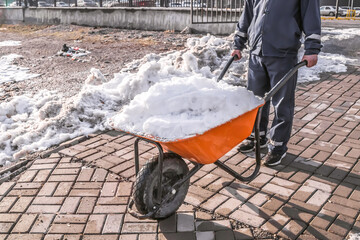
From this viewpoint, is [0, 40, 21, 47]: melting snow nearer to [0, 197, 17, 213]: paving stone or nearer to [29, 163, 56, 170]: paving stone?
[29, 163, 56, 170]: paving stone

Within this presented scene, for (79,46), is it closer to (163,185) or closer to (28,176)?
(28,176)

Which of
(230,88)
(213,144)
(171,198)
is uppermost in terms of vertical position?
(230,88)

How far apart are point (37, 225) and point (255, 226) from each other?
166 cm

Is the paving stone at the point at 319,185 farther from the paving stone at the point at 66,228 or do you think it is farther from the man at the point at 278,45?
the paving stone at the point at 66,228

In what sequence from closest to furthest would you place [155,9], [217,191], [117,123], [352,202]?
[117,123]
[352,202]
[217,191]
[155,9]

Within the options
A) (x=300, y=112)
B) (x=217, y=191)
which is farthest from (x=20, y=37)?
(x=217, y=191)

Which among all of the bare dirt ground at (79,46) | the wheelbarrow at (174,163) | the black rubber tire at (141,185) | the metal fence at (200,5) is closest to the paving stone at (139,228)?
the wheelbarrow at (174,163)

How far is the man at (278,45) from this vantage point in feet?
11.0

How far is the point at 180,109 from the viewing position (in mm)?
2535

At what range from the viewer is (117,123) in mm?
2525

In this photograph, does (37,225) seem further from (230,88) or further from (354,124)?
(354,124)

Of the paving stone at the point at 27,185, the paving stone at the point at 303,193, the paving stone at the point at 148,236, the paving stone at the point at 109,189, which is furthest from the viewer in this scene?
the paving stone at the point at 27,185

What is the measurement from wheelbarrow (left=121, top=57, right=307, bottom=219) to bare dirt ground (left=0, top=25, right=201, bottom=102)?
3577 mm

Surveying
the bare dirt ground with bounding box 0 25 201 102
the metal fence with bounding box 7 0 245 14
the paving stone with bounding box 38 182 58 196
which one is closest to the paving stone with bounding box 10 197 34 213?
the paving stone with bounding box 38 182 58 196
